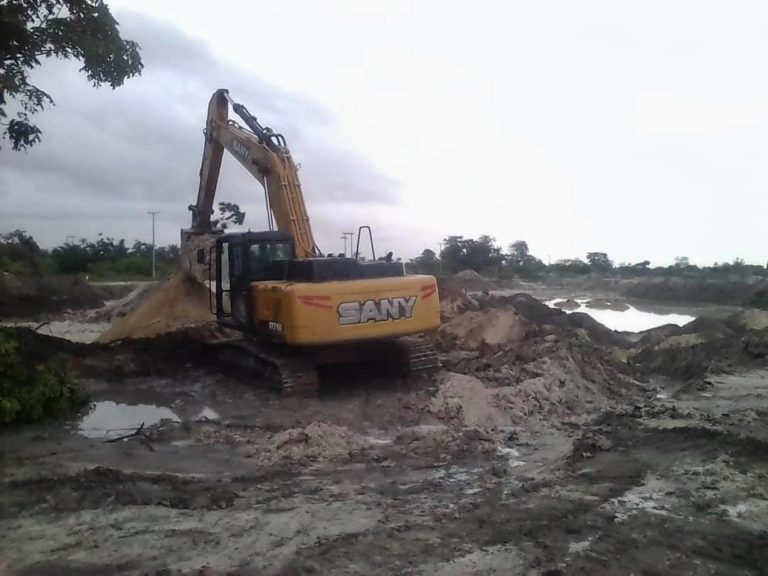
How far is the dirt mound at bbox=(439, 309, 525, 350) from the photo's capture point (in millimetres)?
13695

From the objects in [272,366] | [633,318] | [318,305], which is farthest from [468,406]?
[633,318]

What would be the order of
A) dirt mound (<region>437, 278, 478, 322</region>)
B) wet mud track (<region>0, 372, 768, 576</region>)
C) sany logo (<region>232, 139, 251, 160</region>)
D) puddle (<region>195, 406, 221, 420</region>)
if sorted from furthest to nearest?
dirt mound (<region>437, 278, 478, 322</region>) → sany logo (<region>232, 139, 251, 160</region>) → puddle (<region>195, 406, 221, 420</region>) → wet mud track (<region>0, 372, 768, 576</region>)

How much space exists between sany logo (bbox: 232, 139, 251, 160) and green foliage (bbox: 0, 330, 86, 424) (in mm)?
4562

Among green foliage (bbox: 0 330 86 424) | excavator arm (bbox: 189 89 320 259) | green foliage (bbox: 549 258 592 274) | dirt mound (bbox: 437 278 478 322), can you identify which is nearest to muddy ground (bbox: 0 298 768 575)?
green foliage (bbox: 0 330 86 424)

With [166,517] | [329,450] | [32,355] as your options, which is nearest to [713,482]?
[329,450]

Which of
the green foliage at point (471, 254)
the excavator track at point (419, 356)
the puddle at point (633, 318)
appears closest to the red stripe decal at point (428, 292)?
the excavator track at point (419, 356)

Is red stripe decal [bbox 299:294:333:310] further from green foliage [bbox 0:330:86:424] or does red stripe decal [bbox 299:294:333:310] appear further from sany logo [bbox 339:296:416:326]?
green foliage [bbox 0:330:86:424]

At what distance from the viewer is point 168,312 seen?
14.2 meters

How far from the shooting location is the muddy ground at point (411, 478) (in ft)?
15.1

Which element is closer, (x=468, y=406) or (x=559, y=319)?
(x=468, y=406)

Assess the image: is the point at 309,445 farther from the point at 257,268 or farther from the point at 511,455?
the point at 257,268

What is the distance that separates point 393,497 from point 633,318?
2293 cm

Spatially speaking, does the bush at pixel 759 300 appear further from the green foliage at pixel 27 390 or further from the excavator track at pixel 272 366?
the green foliage at pixel 27 390

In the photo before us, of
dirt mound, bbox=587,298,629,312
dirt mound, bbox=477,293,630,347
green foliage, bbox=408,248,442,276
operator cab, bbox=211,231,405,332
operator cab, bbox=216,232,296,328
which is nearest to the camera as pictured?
operator cab, bbox=211,231,405,332
